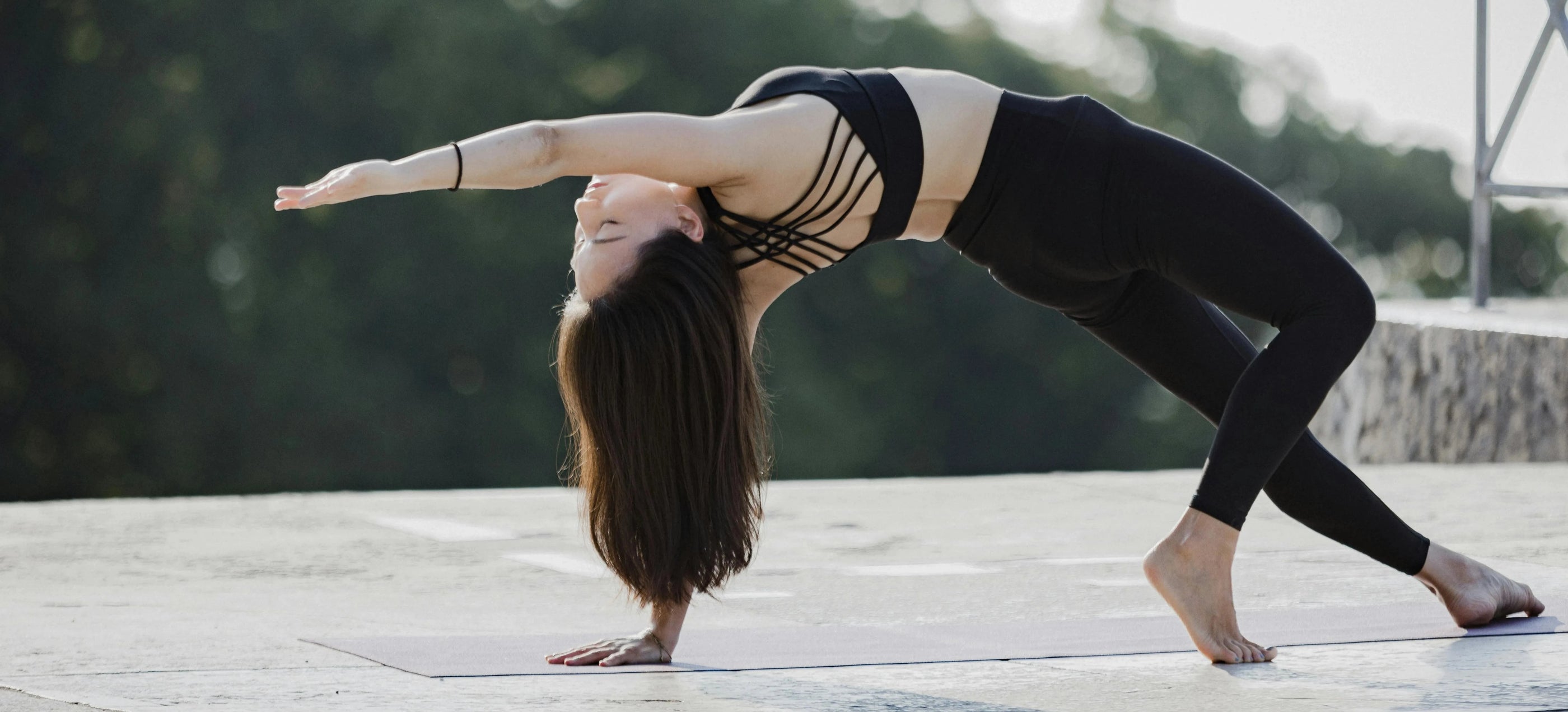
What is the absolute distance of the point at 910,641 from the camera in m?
3.29

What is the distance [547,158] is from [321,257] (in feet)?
75.9

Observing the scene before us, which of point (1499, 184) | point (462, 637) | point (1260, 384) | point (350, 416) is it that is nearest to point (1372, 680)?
point (1260, 384)

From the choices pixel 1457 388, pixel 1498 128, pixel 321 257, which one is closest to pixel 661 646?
pixel 1498 128

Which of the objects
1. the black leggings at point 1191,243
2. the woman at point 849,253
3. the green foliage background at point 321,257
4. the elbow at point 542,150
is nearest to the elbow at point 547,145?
the elbow at point 542,150

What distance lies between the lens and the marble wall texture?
7.51m

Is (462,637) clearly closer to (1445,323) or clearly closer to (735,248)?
(735,248)

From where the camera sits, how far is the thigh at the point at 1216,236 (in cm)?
298

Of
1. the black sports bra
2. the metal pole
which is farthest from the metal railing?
the black sports bra

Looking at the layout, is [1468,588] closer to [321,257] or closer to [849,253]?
[849,253]

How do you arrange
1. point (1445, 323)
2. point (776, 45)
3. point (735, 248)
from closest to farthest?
1. point (735, 248)
2. point (1445, 323)
3. point (776, 45)

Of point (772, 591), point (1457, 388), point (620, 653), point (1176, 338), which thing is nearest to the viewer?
point (620, 653)

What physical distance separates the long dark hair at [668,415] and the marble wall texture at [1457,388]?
5340 millimetres

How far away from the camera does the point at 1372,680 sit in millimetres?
2746

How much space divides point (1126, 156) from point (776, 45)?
83.7ft
